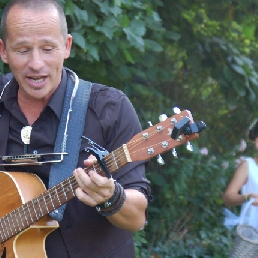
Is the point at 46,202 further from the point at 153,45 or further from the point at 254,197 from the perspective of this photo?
the point at 254,197

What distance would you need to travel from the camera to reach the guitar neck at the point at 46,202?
2.41 metres

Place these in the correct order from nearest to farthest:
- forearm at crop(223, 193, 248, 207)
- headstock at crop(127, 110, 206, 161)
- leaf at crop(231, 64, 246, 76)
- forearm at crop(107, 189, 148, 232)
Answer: headstock at crop(127, 110, 206, 161) < forearm at crop(107, 189, 148, 232) < forearm at crop(223, 193, 248, 207) < leaf at crop(231, 64, 246, 76)

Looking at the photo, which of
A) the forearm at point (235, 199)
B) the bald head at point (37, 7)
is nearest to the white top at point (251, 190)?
the forearm at point (235, 199)

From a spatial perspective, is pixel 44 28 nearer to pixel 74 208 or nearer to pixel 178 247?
pixel 74 208

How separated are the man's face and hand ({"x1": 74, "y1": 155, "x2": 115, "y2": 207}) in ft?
1.75

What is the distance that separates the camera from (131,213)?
2529 millimetres

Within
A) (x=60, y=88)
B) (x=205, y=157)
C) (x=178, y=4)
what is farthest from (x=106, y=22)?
(x=205, y=157)

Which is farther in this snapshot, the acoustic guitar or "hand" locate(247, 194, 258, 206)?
"hand" locate(247, 194, 258, 206)

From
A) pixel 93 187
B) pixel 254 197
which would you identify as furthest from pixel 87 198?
pixel 254 197

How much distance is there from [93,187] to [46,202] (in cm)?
37

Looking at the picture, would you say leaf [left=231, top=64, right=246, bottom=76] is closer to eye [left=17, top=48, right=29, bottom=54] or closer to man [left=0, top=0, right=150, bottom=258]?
man [left=0, top=0, right=150, bottom=258]

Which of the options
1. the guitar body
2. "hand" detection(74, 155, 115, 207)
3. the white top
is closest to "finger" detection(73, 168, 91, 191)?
"hand" detection(74, 155, 115, 207)

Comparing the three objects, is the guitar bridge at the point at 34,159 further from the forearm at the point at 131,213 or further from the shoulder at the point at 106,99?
the forearm at the point at 131,213

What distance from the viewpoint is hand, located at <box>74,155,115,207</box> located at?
2.30 metres
